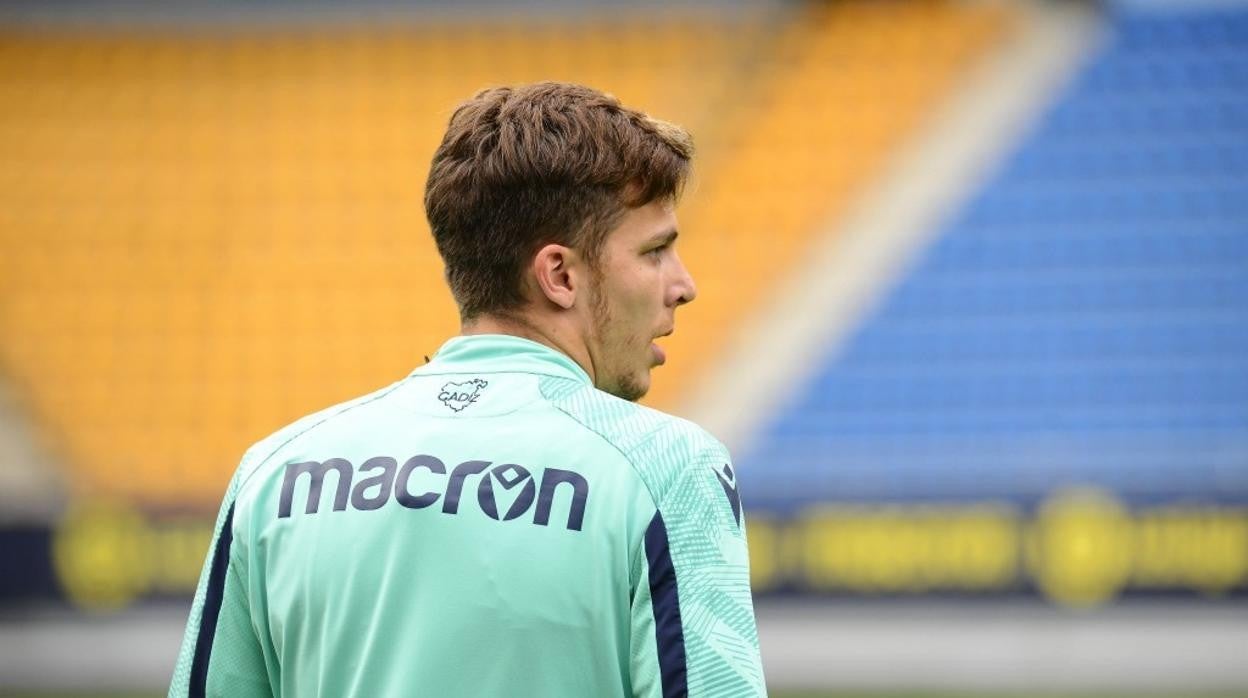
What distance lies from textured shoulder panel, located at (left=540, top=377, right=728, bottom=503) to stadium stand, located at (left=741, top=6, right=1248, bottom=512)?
296 inches

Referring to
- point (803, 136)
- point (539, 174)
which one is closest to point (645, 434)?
point (539, 174)

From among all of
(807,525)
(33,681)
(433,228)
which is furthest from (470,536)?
(33,681)

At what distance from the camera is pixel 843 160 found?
34.3 ft

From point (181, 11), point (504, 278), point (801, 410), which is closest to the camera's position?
point (504, 278)

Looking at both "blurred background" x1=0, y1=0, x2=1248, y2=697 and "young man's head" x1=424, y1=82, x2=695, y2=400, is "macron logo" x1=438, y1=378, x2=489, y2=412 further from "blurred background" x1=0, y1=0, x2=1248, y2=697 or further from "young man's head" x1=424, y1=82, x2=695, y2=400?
"blurred background" x1=0, y1=0, x2=1248, y2=697

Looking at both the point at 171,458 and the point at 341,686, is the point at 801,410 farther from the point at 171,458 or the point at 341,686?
the point at 341,686

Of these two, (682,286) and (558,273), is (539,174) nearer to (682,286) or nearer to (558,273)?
(558,273)

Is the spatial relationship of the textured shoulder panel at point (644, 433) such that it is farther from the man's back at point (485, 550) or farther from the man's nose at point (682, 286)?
the man's nose at point (682, 286)

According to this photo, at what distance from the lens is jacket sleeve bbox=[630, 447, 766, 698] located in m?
1.40

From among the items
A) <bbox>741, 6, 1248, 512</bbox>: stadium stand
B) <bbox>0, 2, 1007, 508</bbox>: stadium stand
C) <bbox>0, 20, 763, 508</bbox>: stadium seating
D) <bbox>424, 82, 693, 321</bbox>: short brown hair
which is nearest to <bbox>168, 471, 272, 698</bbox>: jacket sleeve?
<bbox>424, 82, 693, 321</bbox>: short brown hair

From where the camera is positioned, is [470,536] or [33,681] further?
[33,681]

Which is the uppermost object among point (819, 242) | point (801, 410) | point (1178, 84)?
point (1178, 84)

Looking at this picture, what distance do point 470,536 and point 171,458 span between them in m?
9.32

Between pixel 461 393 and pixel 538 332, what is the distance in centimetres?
10
